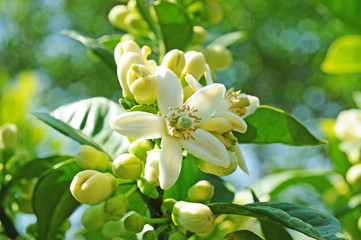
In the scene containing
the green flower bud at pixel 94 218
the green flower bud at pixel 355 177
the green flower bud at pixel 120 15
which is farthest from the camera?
the green flower bud at pixel 355 177

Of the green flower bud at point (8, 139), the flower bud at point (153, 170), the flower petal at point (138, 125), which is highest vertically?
the flower petal at point (138, 125)

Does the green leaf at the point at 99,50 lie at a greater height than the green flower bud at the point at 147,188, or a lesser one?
greater

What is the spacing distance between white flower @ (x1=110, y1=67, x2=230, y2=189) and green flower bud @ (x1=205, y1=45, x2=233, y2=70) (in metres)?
0.50

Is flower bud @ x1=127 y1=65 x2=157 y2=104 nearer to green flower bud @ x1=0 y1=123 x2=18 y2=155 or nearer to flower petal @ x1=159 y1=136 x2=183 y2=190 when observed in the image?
flower petal @ x1=159 y1=136 x2=183 y2=190

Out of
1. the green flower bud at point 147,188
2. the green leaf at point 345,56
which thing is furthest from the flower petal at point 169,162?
the green leaf at point 345,56

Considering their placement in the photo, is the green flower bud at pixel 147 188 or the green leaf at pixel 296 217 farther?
the green flower bud at pixel 147 188

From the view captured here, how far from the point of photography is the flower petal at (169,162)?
0.84 meters

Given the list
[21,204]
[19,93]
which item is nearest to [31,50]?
[19,93]

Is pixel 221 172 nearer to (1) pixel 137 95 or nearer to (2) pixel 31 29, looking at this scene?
(1) pixel 137 95

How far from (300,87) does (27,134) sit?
28.2 feet

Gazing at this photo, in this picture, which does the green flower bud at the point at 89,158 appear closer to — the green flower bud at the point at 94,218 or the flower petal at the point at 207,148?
the green flower bud at the point at 94,218

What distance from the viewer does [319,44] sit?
9.37 metres

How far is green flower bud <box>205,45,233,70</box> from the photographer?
1432mm

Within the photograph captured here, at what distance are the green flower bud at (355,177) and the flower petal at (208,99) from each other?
97 cm
